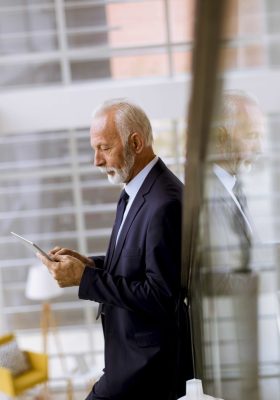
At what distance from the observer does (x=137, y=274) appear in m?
3.01

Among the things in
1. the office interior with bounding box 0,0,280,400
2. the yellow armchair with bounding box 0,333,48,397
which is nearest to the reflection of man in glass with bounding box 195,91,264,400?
the yellow armchair with bounding box 0,333,48,397

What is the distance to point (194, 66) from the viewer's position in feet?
4.00

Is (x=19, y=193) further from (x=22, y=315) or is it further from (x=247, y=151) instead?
(x=247, y=151)

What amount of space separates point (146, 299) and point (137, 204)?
0.41 meters

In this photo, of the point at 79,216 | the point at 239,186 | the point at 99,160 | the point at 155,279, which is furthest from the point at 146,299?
the point at 79,216

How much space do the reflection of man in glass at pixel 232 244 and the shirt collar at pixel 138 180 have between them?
2.88 feet

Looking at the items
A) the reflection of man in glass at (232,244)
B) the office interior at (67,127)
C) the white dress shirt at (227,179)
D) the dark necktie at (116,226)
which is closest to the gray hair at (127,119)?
the dark necktie at (116,226)

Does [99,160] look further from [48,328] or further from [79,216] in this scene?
[48,328]

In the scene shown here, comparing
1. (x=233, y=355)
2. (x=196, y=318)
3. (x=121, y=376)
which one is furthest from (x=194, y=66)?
(x=121, y=376)

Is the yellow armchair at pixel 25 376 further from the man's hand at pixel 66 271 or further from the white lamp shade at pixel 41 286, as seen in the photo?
the man's hand at pixel 66 271

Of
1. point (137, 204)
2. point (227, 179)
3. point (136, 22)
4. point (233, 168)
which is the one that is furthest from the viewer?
point (136, 22)

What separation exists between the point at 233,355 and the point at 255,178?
73 cm

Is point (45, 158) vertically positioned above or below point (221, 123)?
below

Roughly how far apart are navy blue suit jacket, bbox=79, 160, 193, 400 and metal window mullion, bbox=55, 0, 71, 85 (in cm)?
680
